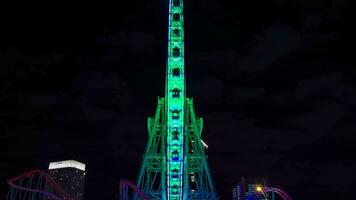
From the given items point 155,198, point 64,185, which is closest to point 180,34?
point 155,198

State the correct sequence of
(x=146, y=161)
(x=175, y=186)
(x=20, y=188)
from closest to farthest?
(x=20, y=188)
(x=175, y=186)
(x=146, y=161)

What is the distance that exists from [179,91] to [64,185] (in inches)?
5636

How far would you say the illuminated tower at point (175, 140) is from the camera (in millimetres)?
55406

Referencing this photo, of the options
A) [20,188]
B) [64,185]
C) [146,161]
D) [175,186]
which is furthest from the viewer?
[64,185]

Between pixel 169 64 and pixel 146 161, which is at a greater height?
pixel 169 64

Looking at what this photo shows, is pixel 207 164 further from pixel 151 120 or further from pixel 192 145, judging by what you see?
pixel 151 120

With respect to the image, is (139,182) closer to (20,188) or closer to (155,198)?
(155,198)

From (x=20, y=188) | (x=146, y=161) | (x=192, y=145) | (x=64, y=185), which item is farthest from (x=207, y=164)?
(x=64, y=185)

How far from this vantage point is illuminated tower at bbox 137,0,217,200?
2181 inches

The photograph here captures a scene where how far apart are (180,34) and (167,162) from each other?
15.5 m

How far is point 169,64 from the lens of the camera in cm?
5816

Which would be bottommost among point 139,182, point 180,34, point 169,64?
point 139,182

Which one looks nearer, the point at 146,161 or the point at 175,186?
the point at 175,186

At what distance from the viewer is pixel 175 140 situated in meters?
56.2
